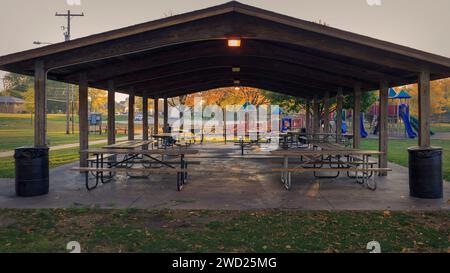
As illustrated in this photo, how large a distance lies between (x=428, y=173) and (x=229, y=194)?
3.87m

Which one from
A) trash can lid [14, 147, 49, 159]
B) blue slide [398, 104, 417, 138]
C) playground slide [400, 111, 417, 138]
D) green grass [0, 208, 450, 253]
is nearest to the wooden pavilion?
trash can lid [14, 147, 49, 159]

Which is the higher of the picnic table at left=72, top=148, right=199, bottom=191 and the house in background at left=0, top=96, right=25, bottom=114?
the house in background at left=0, top=96, right=25, bottom=114

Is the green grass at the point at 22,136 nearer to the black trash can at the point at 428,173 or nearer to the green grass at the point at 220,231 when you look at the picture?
the green grass at the point at 220,231

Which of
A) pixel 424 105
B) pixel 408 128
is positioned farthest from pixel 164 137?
pixel 408 128

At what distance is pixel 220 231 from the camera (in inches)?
190

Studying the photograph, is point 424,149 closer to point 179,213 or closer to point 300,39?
point 300,39

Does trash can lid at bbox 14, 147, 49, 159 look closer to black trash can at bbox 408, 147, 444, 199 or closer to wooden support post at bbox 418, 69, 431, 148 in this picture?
black trash can at bbox 408, 147, 444, 199

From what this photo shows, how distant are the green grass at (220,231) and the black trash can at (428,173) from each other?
1.13 m

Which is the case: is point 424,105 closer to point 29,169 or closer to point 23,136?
point 29,169

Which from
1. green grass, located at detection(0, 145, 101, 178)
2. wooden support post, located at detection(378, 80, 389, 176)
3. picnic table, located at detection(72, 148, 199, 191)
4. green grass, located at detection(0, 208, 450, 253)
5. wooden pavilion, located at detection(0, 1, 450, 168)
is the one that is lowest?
green grass, located at detection(0, 208, 450, 253)

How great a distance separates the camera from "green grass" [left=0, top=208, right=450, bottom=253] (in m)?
4.24

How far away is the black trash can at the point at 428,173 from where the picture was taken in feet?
22.8

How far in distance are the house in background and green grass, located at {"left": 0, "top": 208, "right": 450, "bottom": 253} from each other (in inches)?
3058
